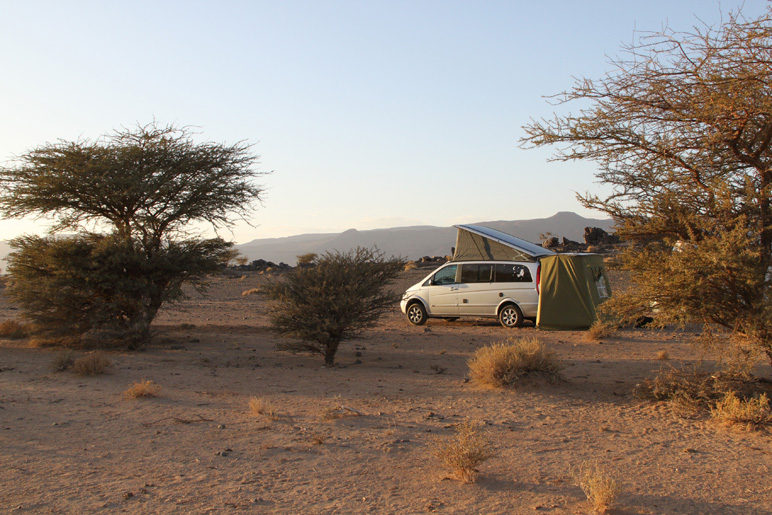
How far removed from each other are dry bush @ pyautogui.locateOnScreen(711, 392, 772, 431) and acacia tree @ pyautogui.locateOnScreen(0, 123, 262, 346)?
10.0m

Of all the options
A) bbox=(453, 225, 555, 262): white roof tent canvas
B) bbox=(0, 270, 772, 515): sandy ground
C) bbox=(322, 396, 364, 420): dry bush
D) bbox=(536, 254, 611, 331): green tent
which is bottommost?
bbox=(0, 270, 772, 515): sandy ground

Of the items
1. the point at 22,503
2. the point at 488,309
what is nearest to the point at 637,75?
the point at 22,503

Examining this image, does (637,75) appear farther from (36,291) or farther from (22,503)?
(36,291)

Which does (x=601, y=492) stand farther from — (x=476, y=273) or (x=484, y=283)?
(x=476, y=273)

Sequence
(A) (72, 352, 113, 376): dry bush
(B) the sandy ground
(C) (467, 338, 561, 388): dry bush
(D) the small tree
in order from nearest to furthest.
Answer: (B) the sandy ground, (C) (467, 338, 561, 388): dry bush, (A) (72, 352, 113, 376): dry bush, (D) the small tree

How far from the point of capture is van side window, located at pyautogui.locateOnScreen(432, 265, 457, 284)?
16.7 m

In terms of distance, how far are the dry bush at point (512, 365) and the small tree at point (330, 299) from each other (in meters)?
2.57

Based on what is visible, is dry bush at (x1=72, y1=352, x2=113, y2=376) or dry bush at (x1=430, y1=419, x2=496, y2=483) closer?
dry bush at (x1=430, y1=419, x2=496, y2=483)

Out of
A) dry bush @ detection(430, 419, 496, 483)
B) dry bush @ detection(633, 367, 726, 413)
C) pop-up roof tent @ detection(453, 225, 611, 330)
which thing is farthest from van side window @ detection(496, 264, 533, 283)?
dry bush @ detection(430, 419, 496, 483)

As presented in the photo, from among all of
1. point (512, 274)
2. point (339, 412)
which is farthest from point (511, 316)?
point (339, 412)

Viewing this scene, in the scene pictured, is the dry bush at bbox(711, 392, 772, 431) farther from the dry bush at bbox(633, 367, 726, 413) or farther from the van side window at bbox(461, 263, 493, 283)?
the van side window at bbox(461, 263, 493, 283)

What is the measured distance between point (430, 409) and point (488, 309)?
28.7 feet

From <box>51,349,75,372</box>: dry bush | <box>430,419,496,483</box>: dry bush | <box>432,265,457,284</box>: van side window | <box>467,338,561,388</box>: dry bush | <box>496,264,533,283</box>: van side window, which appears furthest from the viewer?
<box>432,265,457,284</box>: van side window

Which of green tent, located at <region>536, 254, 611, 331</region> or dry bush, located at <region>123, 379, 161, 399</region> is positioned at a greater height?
green tent, located at <region>536, 254, 611, 331</region>
